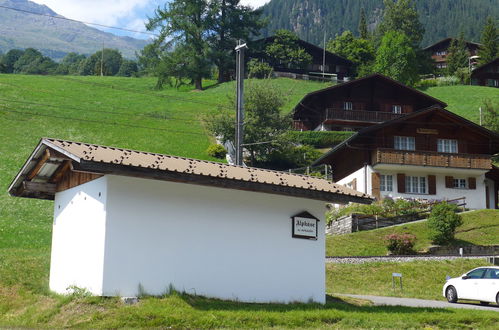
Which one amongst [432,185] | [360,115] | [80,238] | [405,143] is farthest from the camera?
[360,115]

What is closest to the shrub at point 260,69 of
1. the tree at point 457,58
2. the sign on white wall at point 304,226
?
the tree at point 457,58

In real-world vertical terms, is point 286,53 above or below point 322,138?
above

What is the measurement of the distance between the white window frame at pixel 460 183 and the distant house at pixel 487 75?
227 ft

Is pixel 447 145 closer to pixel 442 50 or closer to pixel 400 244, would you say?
pixel 400 244

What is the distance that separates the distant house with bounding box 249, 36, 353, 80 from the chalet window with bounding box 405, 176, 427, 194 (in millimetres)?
53914

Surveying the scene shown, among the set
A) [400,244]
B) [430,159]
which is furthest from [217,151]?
[400,244]

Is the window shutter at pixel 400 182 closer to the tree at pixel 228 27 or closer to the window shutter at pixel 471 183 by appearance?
the window shutter at pixel 471 183

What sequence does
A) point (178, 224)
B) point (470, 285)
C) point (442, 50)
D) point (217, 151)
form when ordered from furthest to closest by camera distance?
point (442, 50)
point (217, 151)
point (470, 285)
point (178, 224)

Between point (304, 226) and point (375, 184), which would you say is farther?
point (375, 184)

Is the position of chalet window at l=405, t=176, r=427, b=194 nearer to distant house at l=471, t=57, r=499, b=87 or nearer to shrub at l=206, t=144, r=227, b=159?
shrub at l=206, t=144, r=227, b=159

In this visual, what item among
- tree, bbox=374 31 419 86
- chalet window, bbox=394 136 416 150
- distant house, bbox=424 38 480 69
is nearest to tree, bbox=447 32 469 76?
distant house, bbox=424 38 480 69

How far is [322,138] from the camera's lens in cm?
6688

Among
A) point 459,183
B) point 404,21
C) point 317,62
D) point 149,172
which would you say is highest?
point 404,21

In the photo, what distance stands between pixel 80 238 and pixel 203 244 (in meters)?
2.84
